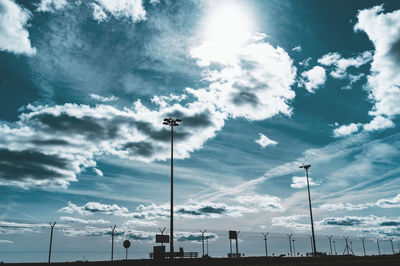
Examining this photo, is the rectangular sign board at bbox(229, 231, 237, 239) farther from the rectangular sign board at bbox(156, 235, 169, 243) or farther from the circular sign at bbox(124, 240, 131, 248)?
the circular sign at bbox(124, 240, 131, 248)

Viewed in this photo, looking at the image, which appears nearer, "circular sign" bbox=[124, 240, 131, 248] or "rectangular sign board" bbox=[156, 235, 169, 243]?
"circular sign" bbox=[124, 240, 131, 248]

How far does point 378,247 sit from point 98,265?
228 ft

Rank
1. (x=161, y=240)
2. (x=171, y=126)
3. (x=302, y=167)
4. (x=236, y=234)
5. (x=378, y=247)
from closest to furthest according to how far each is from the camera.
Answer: (x=171, y=126)
(x=161, y=240)
(x=236, y=234)
(x=302, y=167)
(x=378, y=247)

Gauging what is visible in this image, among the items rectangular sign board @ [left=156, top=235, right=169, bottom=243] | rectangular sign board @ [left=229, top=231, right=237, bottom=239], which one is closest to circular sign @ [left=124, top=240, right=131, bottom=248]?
→ rectangular sign board @ [left=156, top=235, right=169, bottom=243]

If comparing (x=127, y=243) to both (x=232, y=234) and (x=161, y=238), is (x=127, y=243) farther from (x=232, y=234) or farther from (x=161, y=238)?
(x=232, y=234)

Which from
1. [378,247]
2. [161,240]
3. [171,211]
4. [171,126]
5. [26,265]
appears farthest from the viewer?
[378,247]

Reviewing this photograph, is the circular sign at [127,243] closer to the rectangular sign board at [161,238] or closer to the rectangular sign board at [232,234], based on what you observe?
the rectangular sign board at [161,238]

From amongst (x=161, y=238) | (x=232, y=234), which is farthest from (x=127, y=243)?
(x=232, y=234)

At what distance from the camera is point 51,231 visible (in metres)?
30.0

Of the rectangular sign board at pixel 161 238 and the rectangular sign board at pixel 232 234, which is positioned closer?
the rectangular sign board at pixel 161 238

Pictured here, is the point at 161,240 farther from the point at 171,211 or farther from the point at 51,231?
the point at 51,231

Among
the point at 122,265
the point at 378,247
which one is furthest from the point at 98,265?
the point at 378,247

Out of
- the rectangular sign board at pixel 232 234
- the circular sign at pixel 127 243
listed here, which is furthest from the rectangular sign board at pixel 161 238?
the rectangular sign board at pixel 232 234

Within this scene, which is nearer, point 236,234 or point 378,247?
point 236,234
